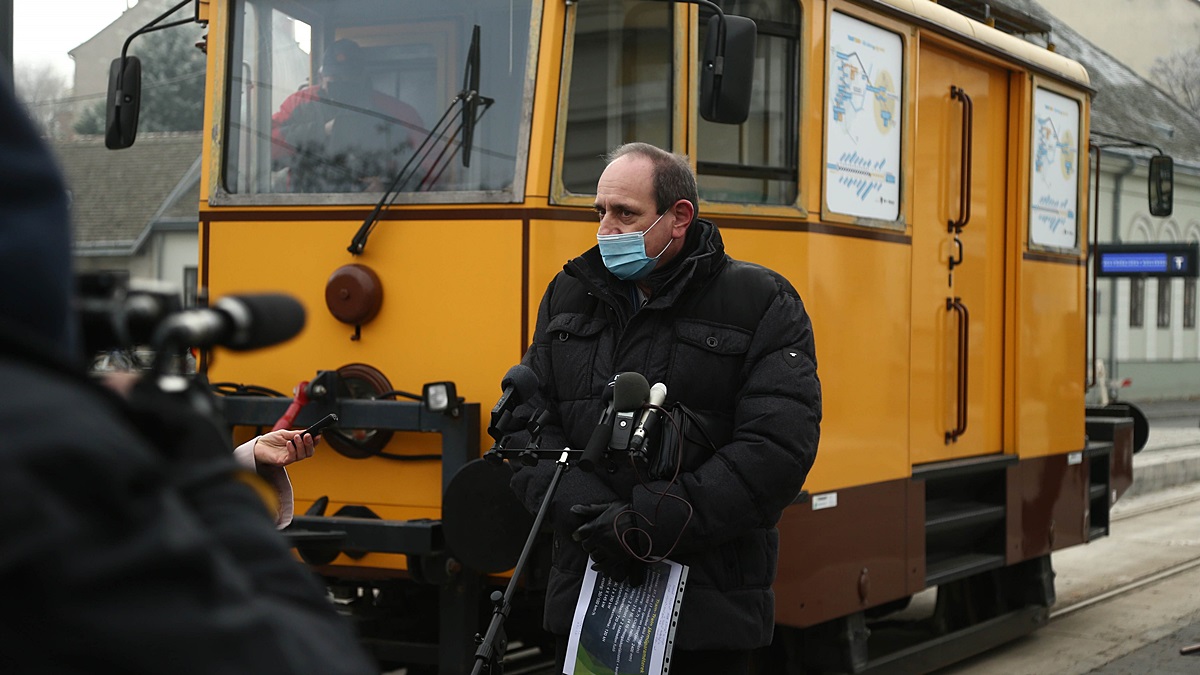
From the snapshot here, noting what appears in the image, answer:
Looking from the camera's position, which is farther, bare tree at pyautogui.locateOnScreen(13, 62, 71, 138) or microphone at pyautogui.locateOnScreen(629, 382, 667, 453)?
bare tree at pyautogui.locateOnScreen(13, 62, 71, 138)

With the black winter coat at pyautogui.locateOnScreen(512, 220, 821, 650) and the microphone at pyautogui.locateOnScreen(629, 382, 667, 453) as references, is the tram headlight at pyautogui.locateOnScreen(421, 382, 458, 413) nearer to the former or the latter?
the black winter coat at pyautogui.locateOnScreen(512, 220, 821, 650)

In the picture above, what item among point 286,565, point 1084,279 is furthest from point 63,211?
point 1084,279

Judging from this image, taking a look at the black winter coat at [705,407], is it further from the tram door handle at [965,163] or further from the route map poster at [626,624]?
the tram door handle at [965,163]

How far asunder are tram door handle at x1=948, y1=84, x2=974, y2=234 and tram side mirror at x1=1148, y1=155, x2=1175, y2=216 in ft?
9.25

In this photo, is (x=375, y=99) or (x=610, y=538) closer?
(x=610, y=538)

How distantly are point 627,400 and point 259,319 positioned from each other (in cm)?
198

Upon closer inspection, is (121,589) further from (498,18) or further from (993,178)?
→ (993,178)

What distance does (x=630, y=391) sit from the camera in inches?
126

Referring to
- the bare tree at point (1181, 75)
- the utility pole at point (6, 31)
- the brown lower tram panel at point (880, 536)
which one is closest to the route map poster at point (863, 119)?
the brown lower tram panel at point (880, 536)

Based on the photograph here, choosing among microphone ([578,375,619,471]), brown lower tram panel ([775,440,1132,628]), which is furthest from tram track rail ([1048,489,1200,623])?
microphone ([578,375,619,471])

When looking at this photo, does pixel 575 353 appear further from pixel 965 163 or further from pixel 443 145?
pixel 965 163

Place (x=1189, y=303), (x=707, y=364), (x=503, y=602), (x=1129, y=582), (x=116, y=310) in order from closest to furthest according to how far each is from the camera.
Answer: (x=116, y=310) < (x=503, y=602) < (x=707, y=364) < (x=1129, y=582) < (x=1189, y=303)

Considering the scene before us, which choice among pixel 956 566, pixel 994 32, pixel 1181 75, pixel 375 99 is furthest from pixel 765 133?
pixel 1181 75

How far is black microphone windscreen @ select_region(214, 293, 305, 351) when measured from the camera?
1245 millimetres
